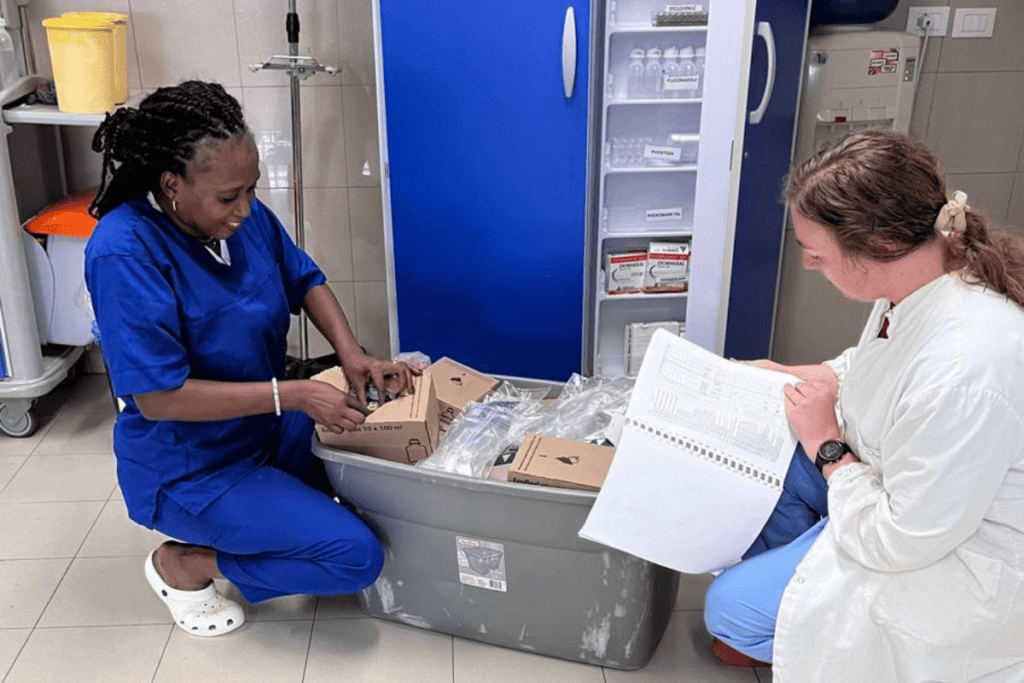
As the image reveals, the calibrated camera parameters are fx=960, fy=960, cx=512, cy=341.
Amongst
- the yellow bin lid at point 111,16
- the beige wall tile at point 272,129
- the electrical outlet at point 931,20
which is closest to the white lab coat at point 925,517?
the electrical outlet at point 931,20

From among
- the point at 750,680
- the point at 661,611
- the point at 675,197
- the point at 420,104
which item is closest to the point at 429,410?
the point at 661,611

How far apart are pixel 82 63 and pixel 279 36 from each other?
0.66 metres

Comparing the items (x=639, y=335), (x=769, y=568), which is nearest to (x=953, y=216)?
(x=769, y=568)

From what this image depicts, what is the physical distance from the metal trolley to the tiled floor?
1.59 feet

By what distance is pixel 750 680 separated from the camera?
6.73 ft

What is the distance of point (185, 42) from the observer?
10.1 feet

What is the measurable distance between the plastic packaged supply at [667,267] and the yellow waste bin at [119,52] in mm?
1635

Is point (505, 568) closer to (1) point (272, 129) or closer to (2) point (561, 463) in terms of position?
(2) point (561, 463)

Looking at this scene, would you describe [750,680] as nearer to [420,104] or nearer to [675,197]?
[675,197]

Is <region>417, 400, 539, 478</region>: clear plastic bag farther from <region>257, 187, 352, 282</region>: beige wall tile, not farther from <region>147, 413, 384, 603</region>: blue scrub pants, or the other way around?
<region>257, 187, 352, 282</region>: beige wall tile

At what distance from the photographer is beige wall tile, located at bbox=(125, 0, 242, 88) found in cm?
303

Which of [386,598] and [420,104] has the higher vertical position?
[420,104]

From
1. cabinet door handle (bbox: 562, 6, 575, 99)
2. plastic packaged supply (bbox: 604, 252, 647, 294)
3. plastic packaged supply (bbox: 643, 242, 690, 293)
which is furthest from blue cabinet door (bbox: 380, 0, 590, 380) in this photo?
plastic packaged supply (bbox: 643, 242, 690, 293)

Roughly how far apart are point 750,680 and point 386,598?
0.81 metres
